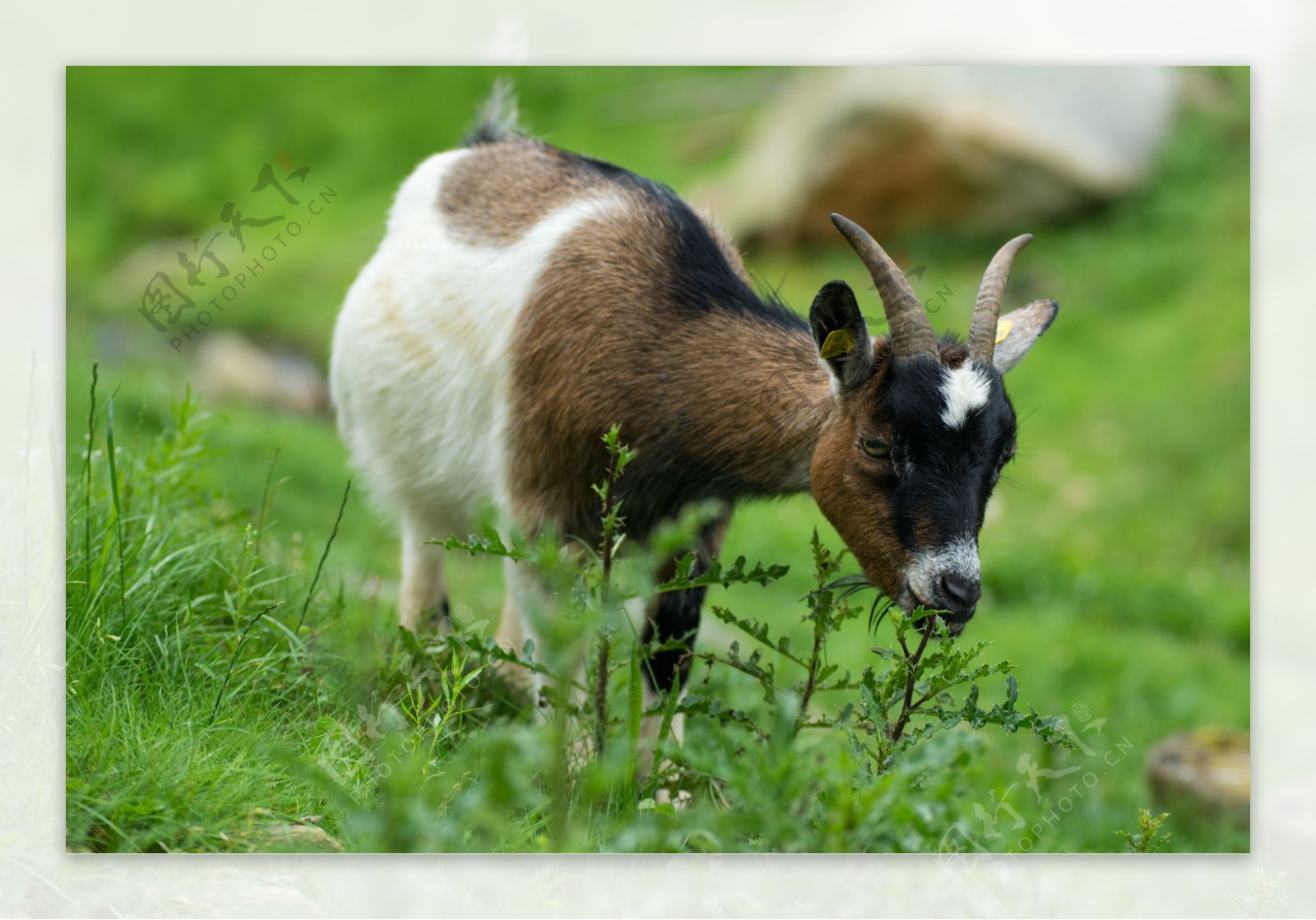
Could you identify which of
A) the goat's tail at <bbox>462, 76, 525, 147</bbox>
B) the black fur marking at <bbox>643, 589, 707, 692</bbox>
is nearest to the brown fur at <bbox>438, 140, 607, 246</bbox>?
the goat's tail at <bbox>462, 76, 525, 147</bbox>

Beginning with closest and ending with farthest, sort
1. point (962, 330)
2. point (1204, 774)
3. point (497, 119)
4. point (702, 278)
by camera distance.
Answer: point (702, 278)
point (497, 119)
point (1204, 774)
point (962, 330)

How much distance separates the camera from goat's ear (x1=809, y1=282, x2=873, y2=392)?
302 cm

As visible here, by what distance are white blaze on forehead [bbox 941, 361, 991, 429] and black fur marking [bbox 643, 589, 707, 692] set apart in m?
1.00

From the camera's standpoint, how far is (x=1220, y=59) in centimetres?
375

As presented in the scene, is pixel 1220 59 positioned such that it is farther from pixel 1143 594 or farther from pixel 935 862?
pixel 1143 594

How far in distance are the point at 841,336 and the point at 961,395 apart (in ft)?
0.99

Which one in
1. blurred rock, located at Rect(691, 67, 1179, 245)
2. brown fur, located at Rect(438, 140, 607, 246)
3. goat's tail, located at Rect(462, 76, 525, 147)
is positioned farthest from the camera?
blurred rock, located at Rect(691, 67, 1179, 245)

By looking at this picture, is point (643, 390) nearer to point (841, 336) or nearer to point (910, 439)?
point (841, 336)

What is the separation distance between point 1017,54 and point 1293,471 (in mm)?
1477

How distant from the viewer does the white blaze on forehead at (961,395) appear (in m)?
2.99

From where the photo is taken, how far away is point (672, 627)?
3725mm

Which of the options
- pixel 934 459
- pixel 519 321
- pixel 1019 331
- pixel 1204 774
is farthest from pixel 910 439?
pixel 1204 774

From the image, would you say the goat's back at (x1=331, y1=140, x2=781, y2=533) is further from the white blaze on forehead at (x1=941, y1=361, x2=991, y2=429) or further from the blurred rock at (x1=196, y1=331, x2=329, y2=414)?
the blurred rock at (x1=196, y1=331, x2=329, y2=414)

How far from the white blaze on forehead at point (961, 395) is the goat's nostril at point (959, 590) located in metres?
0.34
